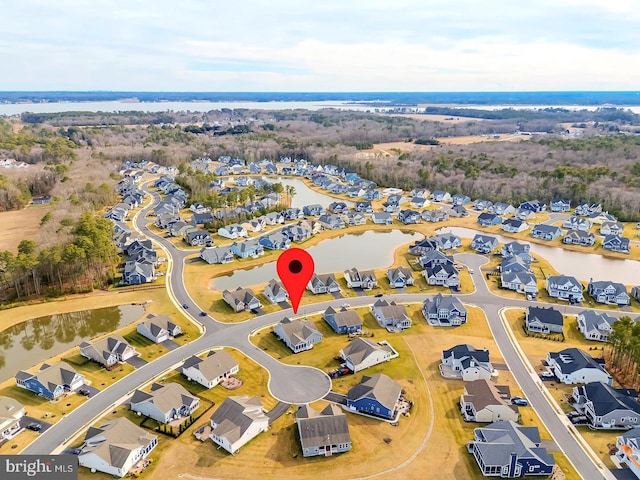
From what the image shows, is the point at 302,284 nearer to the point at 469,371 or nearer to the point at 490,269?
the point at 469,371

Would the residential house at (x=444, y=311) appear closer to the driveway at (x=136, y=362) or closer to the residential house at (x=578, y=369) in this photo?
the residential house at (x=578, y=369)

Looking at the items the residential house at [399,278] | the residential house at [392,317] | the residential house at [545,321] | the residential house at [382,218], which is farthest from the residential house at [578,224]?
the residential house at [392,317]

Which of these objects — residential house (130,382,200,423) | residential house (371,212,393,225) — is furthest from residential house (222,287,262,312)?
residential house (371,212,393,225)

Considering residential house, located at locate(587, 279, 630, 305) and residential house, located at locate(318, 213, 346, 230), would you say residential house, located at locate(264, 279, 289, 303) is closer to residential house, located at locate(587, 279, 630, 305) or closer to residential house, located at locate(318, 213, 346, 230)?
residential house, located at locate(318, 213, 346, 230)

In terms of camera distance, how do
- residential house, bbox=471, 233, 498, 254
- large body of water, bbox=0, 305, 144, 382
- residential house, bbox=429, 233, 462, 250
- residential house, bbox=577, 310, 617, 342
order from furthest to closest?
residential house, bbox=429, 233, 462, 250
residential house, bbox=471, 233, 498, 254
residential house, bbox=577, 310, 617, 342
large body of water, bbox=0, 305, 144, 382

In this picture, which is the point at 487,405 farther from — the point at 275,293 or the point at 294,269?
the point at 275,293

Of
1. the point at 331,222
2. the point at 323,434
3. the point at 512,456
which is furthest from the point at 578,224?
the point at 323,434

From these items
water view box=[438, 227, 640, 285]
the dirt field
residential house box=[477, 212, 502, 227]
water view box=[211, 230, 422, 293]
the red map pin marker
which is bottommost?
water view box=[438, 227, 640, 285]
